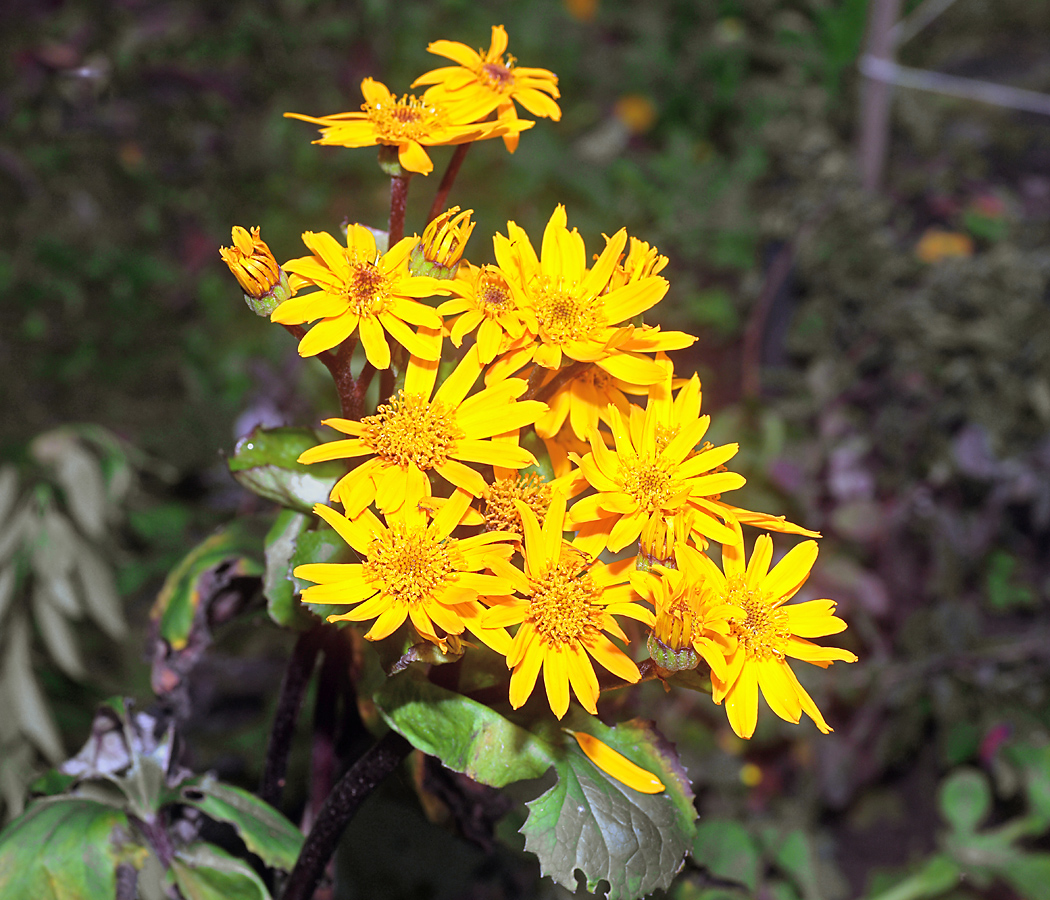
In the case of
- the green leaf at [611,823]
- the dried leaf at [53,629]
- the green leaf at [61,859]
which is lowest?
the dried leaf at [53,629]

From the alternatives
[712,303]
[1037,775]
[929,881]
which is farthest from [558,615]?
[712,303]

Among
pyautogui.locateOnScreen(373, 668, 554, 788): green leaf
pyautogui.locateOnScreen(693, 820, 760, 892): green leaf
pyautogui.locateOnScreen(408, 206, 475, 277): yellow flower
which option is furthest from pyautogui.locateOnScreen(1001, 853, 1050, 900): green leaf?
pyautogui.locateOnScreen(408, 206, 475, 277): yellow flower

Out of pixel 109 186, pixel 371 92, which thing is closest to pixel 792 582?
pixel 371 92

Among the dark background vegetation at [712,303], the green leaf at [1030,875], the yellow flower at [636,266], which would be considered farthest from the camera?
the dark background vegetation at [712,303]

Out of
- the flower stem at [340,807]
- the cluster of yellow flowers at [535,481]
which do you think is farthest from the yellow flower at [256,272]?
the flower stem at [340,807]

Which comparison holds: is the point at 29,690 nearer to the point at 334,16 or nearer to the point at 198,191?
the point at 198,191

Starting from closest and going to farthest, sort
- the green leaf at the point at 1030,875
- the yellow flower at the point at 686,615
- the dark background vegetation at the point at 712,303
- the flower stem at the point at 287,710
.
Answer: the yellow flower at the point at 686,615, the flower stem at the point at 287,710, the green leaf at the point at 1030,875, the dark background vegetation at the point at 712,303

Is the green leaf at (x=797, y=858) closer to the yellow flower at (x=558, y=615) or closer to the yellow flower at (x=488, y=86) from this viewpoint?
the yellow flower at (x=558, y=615)
